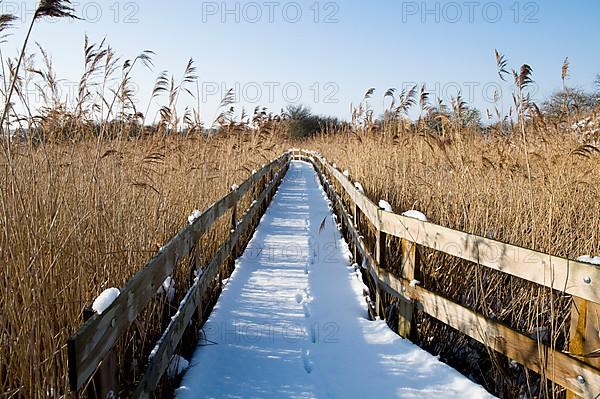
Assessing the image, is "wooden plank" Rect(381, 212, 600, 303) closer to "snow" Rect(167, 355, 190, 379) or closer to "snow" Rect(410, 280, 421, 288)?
"snow" Rect(410, 280, 421, 288)

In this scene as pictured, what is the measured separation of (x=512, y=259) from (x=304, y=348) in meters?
1.59

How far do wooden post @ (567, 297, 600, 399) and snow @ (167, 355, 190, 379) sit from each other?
2.12 meters

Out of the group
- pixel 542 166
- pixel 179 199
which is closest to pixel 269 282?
pixel 179 199

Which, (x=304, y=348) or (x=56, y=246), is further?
(x=304, y=348)

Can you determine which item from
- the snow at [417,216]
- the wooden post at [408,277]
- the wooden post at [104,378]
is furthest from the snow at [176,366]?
the snow at [417,216]

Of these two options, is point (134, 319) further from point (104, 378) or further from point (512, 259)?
point (512, 259)

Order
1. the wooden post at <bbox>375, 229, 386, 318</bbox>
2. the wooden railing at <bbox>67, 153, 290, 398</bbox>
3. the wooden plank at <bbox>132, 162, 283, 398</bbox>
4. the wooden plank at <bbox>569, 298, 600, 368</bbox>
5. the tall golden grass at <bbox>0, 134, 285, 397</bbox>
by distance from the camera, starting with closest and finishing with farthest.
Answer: the wooden railing at <bbox>67, 153, 290, 398</bbox>, the tall golden grass at <bbox>0, 134, 285, 397</bbox>, the wooden plank at <bbox>569, 298, 600, 368</bbox>, the wooden plank at <bbox>132, 162, 283, 398</bbox>, the wooden post at <bbox>375, 229, 386, 318</bbox>

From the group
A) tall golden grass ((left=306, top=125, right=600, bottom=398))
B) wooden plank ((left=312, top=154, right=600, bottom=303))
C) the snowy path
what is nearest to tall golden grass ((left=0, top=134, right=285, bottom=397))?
the snowy path

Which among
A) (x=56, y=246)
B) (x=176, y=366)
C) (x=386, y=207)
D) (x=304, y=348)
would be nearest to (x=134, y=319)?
(x=56, y=246)

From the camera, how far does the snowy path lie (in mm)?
2637

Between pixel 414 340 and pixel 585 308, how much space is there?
154 cm

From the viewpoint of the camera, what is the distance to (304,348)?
3156 mm

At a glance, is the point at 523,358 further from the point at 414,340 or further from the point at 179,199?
the point at 179,199

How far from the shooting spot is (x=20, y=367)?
162 centimetres
